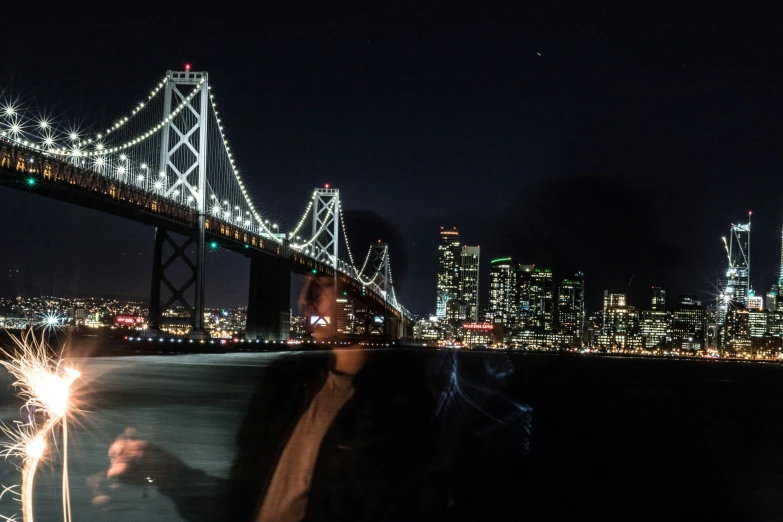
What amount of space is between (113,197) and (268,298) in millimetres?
28541

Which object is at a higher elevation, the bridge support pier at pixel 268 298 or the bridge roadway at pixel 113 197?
the bridge roadway at pixel 113 197

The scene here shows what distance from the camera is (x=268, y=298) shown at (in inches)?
2906

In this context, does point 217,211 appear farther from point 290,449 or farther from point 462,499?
point 462,499

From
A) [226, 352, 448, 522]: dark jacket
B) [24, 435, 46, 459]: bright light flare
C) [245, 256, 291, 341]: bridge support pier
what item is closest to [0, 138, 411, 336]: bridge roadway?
[245, 256, 291, 341]: bridge support pier

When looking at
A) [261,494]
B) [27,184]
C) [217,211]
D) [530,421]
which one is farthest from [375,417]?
[217,211]

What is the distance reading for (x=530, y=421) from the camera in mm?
26609

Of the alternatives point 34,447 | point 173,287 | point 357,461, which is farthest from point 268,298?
point 34,447

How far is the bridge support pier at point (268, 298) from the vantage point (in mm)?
73312

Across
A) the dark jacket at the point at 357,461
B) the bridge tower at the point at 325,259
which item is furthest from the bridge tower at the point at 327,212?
the dark jacket at the point at 357,461

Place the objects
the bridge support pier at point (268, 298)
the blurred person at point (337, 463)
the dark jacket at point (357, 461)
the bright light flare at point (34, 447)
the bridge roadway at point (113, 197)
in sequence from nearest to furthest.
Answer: the bright light flare at point (34, 447)
the blurred person at point (337, 463)
the dark jacket at point (357, 461)
the bridge roadway at point (113, 197)
the bridge support pier at point (268, 298)

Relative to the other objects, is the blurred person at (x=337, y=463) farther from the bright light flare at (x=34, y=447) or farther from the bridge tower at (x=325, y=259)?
the bridge tower at (x=325, y=259)

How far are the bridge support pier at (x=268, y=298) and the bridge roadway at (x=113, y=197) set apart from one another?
867 mm

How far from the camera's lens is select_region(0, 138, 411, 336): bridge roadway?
129 feet

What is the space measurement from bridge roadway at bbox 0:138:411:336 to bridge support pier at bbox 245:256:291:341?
87 cm
